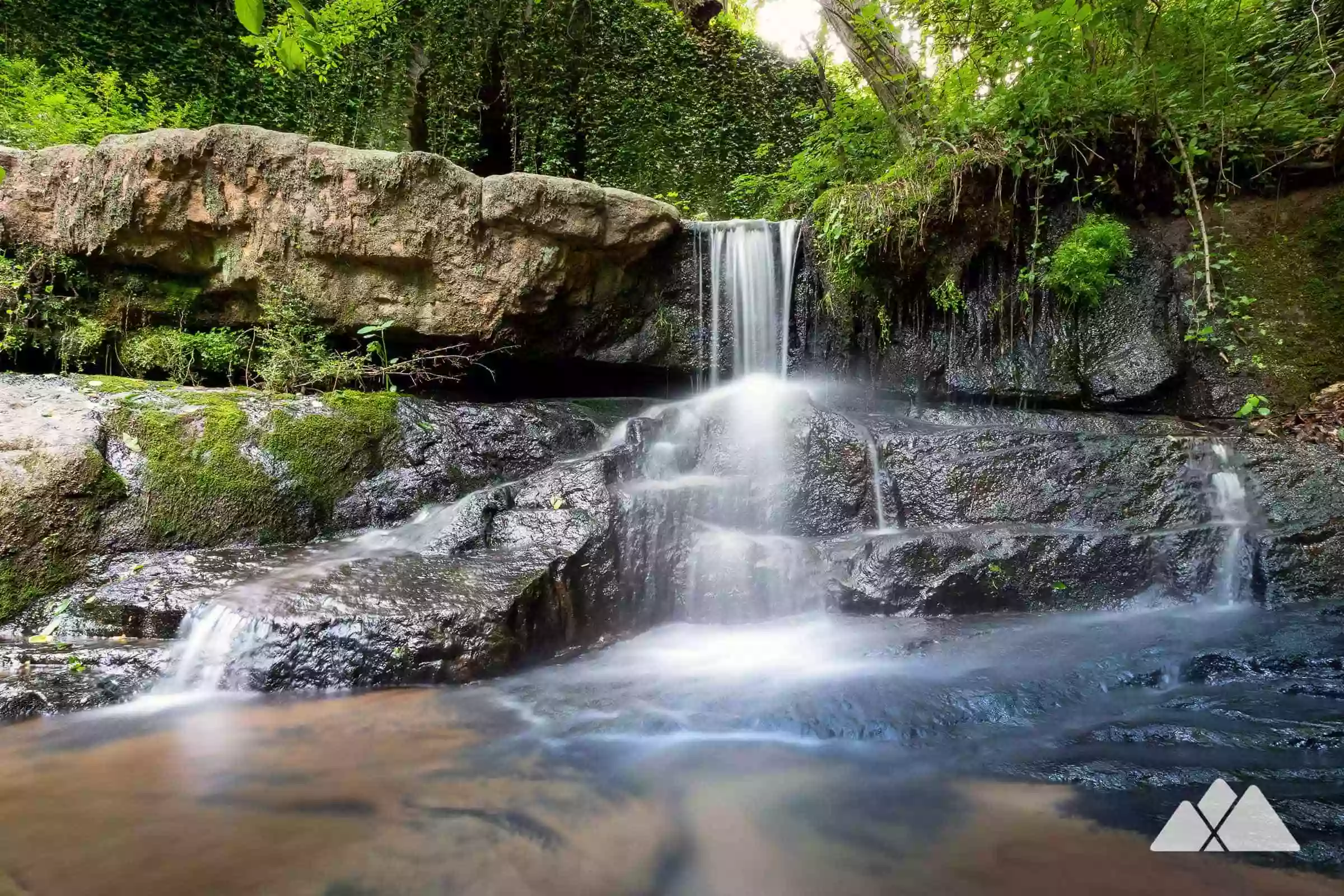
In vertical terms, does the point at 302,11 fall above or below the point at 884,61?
below

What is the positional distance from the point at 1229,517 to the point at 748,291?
4.50 meters

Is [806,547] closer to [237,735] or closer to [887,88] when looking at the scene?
[237,735]

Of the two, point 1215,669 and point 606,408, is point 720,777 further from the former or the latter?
point 606,408

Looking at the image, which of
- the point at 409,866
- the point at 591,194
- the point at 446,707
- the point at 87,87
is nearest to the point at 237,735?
the point at 446,707

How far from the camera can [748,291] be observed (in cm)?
708

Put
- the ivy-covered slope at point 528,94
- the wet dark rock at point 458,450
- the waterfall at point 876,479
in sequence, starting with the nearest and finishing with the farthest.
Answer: the waterfall at point 876,479
the wet dark rock at point 458,450
the ivy-covered slope at point 528,94

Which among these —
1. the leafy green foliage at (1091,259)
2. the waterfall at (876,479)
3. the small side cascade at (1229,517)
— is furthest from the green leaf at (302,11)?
the leafy green foliage at (1091,259)

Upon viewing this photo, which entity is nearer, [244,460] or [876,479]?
[244,460]

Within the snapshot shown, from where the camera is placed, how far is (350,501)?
4730mm

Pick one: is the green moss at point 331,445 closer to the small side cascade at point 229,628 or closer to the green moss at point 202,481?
the green moss at point 202,481

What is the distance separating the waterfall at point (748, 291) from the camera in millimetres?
7059

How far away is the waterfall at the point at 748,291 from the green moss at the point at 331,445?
3.51 metres

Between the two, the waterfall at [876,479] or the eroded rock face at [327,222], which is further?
the eroded rock face at [327,222]

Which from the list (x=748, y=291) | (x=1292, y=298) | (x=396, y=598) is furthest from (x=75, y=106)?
(x=1292, y=298)
